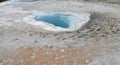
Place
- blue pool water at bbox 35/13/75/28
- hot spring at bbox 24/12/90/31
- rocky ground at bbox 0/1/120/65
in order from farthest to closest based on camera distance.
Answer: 1. blue pool water at bbox 35/13/75/28
2. hot spring at bbox 24/12/90/31
3. rocky ground at bbox 0/1/120/65

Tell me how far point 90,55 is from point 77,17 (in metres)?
6.56

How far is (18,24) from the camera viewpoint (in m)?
13.3

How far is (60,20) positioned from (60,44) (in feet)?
16.3

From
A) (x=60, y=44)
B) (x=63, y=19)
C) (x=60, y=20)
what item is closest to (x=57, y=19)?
(x=60, y=20)

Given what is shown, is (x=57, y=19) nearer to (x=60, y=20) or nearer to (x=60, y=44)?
(x=60, y=20)

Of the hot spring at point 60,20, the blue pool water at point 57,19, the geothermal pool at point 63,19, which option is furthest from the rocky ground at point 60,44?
the blue pool water at point 57,19

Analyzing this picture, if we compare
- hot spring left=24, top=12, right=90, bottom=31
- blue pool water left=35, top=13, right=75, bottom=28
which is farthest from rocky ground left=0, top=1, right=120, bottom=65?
blue pool water left=35, top=13, right=75, bottom=28

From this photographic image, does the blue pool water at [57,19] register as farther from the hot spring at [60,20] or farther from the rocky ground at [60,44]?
the rocky ground at [60,44]

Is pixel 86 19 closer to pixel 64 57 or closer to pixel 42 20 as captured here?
pixel 42 20

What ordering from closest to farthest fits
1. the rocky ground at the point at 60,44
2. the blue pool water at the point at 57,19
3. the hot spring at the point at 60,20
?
the rocky ground at the point at 60,44 < the hot spring at the point at 60,20 < the blue pool water at the point at 57,19

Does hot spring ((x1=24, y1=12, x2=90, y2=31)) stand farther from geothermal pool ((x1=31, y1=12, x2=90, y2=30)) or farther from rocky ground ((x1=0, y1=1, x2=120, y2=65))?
rocky ground ((x1=0, y1=1, x2=120, y2=65))

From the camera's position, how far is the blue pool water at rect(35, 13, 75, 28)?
1411cm

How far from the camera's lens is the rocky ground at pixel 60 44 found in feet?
28.0

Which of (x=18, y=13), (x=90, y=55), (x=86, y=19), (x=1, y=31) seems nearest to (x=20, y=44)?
(x=1, y=31)
